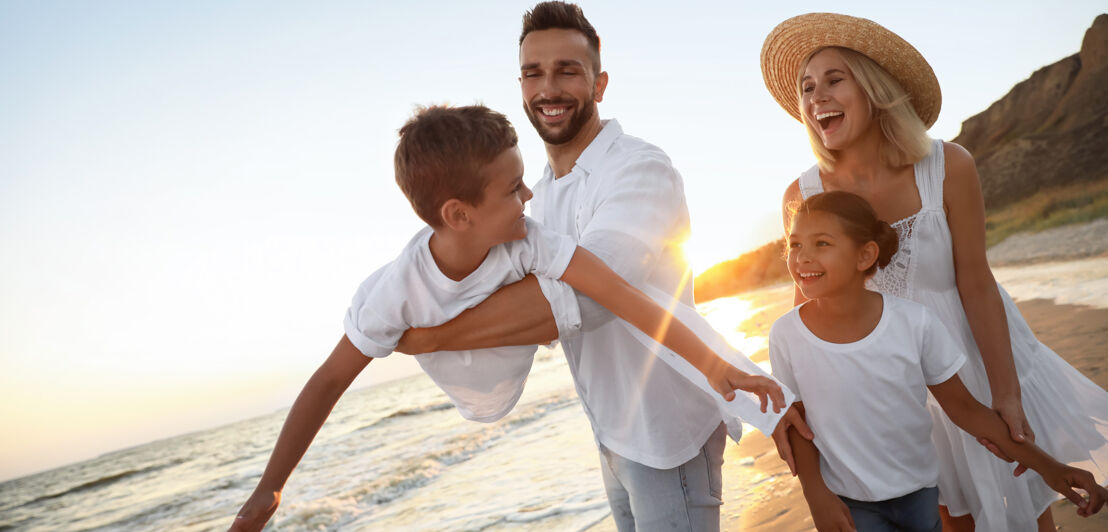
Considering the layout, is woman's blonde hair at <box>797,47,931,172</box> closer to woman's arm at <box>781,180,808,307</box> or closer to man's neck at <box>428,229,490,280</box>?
woman's arm at <box>781,180,808,307</box>

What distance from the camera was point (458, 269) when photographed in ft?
6.19

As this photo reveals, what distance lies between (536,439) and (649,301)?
25.5 feet

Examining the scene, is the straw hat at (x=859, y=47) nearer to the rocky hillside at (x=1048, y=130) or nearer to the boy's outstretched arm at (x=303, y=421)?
the boy's outstretched arm at (x=303, y=421)

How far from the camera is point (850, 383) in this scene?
2119 mm

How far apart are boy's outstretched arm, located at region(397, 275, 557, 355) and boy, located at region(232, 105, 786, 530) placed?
0.11 ft

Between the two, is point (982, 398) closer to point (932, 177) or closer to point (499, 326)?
point (932, 177)

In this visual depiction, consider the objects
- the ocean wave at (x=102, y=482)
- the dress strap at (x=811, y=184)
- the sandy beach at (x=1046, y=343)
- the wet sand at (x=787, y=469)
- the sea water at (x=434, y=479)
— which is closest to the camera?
the dress strap at (x=811, y=184)

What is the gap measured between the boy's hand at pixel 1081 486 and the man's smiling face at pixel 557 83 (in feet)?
6.42

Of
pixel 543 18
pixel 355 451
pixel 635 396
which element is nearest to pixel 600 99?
pixel 543 18

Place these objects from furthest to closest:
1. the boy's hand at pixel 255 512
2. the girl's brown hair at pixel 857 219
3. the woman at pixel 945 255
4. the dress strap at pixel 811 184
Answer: the dress strap at pixel 811 184 < the woman at pixel 945 255 < the girl's brown hair at pixel 857 219 < the boy's hand at pixel 255 512

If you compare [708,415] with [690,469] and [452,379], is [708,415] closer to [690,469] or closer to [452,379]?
[690,469]

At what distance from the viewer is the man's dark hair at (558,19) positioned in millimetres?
2572

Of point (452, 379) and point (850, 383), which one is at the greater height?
point (452, 379)

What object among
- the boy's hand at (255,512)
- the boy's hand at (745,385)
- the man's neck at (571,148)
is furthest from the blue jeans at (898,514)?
the boy's hand at (255,512)
